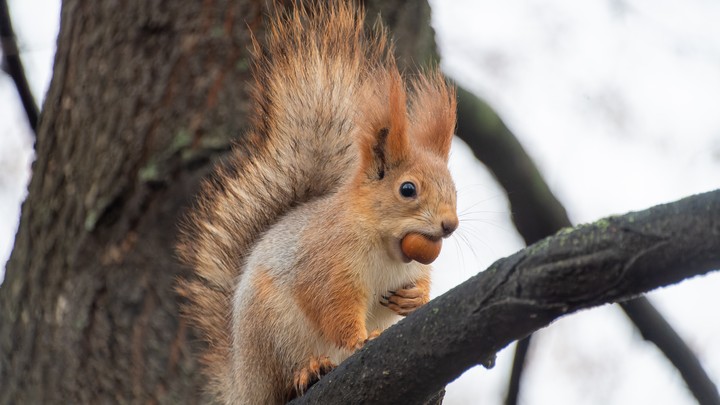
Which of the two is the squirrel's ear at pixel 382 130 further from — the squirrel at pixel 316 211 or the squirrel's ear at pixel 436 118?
the squirrel's ear at pixel 436 118

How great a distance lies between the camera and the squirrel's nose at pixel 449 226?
1.76 meters

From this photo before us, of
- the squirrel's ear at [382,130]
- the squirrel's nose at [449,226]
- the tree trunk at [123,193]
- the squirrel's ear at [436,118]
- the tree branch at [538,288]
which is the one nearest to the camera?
the tree branch at [538,288]

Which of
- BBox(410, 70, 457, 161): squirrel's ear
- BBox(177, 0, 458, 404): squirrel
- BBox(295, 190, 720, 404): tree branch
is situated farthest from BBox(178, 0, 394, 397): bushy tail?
BBox(295, 190, 720, 404): tree branch

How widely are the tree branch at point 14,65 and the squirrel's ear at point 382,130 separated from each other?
3.59 feet

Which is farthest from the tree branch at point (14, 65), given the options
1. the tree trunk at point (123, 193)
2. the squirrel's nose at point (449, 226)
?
the squirrel's nose at point (449, 226)

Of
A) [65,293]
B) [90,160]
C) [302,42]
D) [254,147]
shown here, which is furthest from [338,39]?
[65,293]

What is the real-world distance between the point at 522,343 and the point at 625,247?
1425 millimetres

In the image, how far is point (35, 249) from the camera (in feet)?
7.87

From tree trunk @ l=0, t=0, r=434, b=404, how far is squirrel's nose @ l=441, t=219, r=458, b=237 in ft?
2.27

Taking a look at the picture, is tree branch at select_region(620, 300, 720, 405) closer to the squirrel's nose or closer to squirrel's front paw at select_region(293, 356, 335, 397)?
the squirrel's nose

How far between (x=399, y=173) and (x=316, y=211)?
20 cm

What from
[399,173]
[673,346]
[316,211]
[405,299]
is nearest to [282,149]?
[316,211]

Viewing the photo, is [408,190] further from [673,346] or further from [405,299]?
[673,346]

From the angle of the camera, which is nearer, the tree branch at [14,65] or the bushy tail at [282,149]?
the bushy tail at [282,149]
